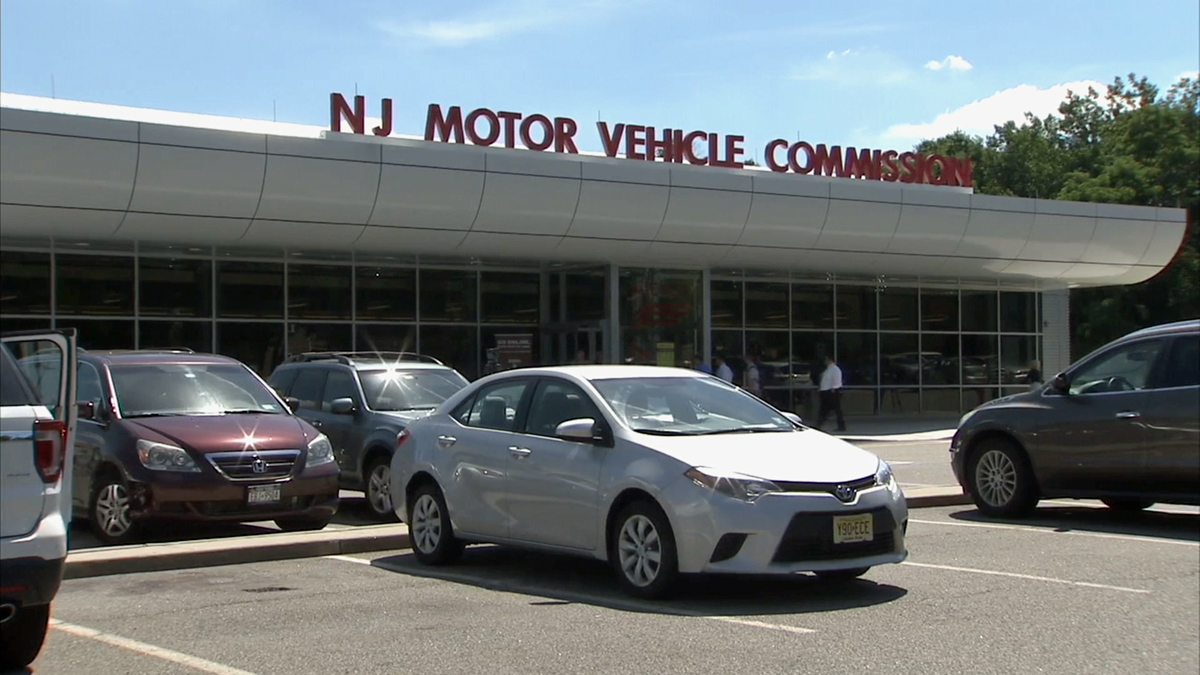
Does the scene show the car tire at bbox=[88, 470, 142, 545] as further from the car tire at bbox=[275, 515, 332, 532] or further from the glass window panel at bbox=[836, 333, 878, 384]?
the glass window panel at bbox=[836, 333, 878, 384]

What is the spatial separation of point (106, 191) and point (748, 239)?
13.2 meters

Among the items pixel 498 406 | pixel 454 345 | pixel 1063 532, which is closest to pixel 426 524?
pixel 498 406

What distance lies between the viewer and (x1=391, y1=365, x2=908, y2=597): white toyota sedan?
8461 mm

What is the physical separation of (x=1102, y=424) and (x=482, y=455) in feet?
20.0

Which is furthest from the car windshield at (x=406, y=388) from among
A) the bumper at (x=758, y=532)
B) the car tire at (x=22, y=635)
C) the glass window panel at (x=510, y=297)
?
the glass window panel at (x=510, y=297)

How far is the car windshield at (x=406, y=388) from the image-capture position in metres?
14.8

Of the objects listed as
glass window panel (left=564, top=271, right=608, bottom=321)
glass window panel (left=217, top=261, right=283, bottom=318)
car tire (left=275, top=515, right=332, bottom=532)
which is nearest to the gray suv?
car tire (left=275, top=515, right=332, bottom=532)

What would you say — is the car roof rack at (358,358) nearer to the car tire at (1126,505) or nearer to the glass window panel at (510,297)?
the car tire at (1126,505)

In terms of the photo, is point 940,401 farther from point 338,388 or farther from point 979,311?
point 338,388

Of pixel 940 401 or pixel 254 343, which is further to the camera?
pixel 940 401

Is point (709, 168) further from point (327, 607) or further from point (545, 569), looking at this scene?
point (327, 607)

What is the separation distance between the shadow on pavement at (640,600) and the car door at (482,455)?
1.45ft

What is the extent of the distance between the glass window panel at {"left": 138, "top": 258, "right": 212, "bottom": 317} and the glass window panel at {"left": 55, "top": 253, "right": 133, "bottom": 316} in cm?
27

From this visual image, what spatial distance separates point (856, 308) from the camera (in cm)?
3469
